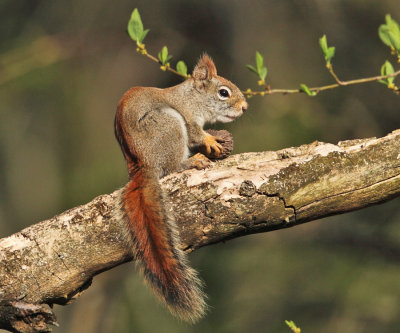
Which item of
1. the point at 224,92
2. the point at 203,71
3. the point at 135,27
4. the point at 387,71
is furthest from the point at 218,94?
the point at 387,71

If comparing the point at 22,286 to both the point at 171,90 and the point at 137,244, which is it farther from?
the point at 171,90

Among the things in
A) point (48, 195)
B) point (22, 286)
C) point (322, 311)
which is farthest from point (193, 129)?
point (48, 195)

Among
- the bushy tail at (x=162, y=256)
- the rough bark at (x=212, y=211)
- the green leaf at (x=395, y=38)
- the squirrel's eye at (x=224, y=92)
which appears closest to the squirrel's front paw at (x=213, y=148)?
the rough bark at (x=212, y=211)

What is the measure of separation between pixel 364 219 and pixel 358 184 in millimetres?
2499

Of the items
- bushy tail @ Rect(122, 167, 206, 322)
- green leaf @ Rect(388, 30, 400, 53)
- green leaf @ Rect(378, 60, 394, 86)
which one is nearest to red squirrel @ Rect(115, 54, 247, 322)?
bushy tail @ Rect(122, 167, 206, 322)

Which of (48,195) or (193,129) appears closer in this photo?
(193,129)

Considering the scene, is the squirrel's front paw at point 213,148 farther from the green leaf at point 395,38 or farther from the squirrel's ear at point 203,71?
the green leaf at point 395,38

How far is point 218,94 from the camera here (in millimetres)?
3090

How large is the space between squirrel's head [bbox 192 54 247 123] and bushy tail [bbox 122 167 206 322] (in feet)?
3.11

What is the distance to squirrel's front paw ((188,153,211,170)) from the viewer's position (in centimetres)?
236

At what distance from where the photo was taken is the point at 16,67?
501 cm

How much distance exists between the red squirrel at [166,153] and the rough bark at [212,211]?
7 cm

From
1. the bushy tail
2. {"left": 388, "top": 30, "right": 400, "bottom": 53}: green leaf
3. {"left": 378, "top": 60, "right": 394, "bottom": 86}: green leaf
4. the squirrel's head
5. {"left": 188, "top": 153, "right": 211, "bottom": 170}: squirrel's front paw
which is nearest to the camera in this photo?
{"left": 388, "top": 30, "right": 400, "bottom": 53}: green leaf

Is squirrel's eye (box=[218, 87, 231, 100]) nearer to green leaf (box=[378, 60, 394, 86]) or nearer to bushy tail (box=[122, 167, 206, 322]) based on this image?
bushy tail (box=[122, 167, 206, 322])
